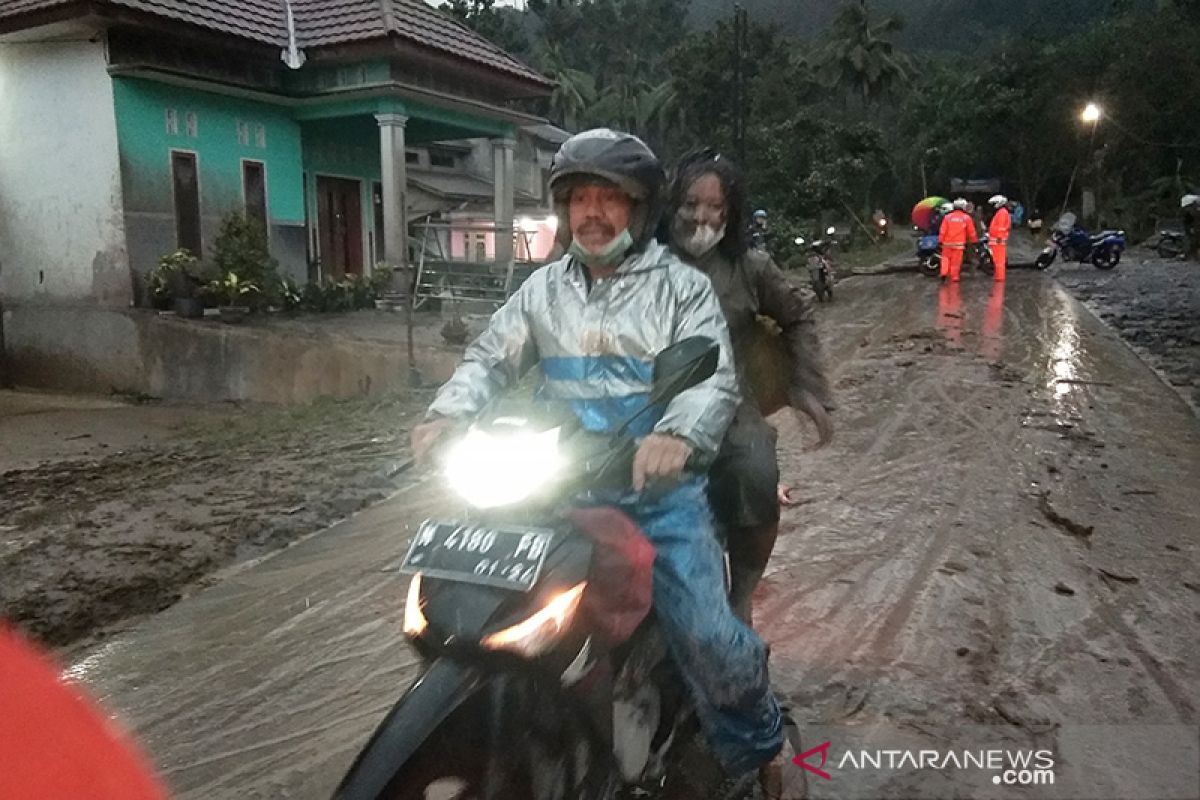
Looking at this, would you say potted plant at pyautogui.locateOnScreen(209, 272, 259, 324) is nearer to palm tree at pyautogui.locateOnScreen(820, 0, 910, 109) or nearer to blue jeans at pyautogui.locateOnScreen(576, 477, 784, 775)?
blue jeans at pyautogui.locateOnScreen(576, 477, 784, 775)

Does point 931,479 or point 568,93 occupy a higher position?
point 568,93

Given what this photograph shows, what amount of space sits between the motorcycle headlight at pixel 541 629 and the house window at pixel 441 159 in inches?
947

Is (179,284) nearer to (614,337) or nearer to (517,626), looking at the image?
(614,337)

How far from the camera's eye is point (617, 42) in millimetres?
55938

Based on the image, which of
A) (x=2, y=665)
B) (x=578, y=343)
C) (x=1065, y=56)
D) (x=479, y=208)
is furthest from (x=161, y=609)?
(x=1065, y=56)

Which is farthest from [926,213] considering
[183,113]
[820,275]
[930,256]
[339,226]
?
[183,113]

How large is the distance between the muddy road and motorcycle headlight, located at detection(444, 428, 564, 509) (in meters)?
1.38

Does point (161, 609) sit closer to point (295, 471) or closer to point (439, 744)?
point (295, 471)

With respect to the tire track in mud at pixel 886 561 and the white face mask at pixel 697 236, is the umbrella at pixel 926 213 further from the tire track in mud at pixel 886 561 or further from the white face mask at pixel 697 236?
the white face mask at pixel 697 236

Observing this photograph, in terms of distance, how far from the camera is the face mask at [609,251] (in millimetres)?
2432

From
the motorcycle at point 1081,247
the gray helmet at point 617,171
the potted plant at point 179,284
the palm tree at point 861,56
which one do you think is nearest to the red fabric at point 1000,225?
the motorcycle at point 1081,247

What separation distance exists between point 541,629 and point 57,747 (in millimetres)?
2164

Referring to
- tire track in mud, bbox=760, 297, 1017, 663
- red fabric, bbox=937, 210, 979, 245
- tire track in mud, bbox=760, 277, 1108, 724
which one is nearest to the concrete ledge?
tire track in mud, bbox=760, 297, 1017, 663

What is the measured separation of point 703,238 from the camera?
317 cm
